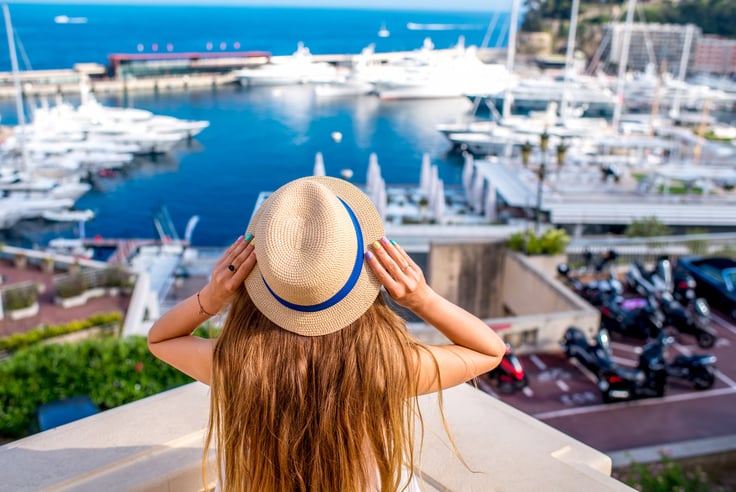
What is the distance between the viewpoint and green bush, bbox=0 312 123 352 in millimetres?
9266

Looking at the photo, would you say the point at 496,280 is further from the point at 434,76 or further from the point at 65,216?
the point at 434,76

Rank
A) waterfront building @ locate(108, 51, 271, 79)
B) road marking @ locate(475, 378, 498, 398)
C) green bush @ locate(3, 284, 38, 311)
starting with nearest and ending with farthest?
road marking @ locate(475, 378, 498, 398)
green bush @ locate(3, 284, 38, 311)
waterfront building @ locate(108, 51, 271, 79)

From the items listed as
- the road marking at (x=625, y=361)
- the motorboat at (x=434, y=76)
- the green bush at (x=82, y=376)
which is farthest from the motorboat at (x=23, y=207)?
the motorboat at (x=434, y=76)

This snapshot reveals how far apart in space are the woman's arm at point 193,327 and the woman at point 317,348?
1 cm

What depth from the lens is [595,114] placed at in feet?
181

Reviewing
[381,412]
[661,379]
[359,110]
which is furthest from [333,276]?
[359,110]

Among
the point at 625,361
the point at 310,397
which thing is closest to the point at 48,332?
the point at 625,361

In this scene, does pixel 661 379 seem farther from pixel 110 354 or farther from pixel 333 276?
pixel 333 276

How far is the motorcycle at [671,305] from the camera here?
9305 millimetres

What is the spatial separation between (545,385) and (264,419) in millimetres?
6916

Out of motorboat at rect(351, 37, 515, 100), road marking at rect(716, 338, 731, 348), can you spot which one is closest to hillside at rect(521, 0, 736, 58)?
motorboat at rect(351, 37, 515, 100)

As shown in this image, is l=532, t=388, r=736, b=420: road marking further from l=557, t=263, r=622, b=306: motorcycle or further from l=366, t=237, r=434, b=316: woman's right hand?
l=366, t=237, r=434, b=316: woman's right hand

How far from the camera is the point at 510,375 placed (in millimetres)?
7668

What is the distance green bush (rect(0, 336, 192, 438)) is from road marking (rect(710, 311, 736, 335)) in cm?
765
